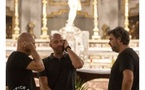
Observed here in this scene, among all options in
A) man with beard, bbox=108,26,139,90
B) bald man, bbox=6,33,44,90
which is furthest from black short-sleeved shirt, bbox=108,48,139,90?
bald man, bbox=6,33,44,90

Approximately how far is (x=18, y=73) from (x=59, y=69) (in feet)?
1.47

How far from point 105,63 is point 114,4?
301 cm

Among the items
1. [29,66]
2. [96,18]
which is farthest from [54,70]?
[96,18]

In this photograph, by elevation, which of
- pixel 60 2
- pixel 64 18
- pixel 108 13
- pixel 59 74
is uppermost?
pixel 60 2

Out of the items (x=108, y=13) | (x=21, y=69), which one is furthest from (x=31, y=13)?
(x=21, y=69)

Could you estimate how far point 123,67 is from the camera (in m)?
2.54

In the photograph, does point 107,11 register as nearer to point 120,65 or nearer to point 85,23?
point 85,23

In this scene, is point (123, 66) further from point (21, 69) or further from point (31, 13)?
point (31, 13)

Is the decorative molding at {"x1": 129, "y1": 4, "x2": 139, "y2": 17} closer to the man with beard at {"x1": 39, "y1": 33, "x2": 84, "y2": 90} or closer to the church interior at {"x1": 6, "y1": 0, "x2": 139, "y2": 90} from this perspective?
the church interior at {"x1": 6, "y1": 0, "x2": 139, "y2": 90}

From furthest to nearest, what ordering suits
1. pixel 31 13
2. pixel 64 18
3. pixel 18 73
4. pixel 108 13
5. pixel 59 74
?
pixel 64 18 < pixel 31 13 < pixel 108 13 < pixel 59 74 < pixel 18 73

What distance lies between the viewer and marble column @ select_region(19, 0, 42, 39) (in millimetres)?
12570

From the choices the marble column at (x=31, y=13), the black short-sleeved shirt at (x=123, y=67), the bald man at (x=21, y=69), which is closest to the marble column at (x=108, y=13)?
the marble column at (x=31, y=13)

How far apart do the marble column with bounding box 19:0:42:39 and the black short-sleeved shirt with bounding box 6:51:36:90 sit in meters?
10.1

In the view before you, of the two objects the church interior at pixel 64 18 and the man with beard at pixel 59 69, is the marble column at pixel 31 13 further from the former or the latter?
the man with beard at pixel 59 69
